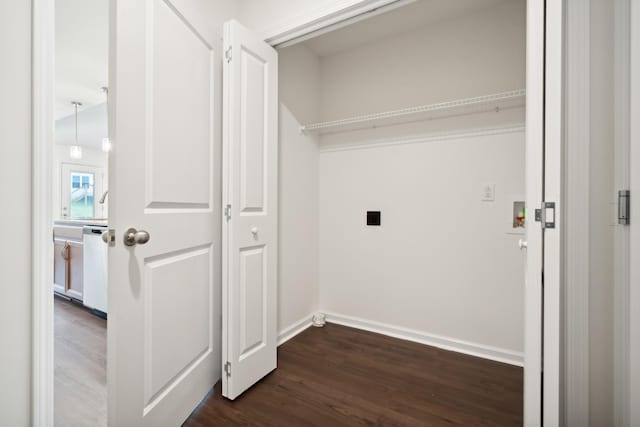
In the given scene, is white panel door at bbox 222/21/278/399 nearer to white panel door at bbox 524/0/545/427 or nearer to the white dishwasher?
white panel door at bbox 524/0/545/427

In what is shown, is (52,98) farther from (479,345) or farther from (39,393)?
(479,345)

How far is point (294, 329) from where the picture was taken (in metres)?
2.41

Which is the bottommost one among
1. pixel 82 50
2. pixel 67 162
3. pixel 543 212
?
pixel 543 212

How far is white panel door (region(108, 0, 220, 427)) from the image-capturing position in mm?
1050

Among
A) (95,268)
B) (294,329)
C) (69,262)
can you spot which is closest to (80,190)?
(69,262)

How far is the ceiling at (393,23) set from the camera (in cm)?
203

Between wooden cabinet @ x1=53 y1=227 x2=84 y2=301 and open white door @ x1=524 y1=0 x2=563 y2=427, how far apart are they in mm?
3675

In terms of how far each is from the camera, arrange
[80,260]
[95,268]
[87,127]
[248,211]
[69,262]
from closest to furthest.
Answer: [248,211], [95,268], [80,260], [69,262], [87,127]

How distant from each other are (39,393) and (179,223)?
710 millimetres

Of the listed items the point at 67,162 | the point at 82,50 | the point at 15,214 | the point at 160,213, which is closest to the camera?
the point at 15,214

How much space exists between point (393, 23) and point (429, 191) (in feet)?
4.31

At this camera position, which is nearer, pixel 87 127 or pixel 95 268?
pixel 95 268

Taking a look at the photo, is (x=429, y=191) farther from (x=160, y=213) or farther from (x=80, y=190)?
(x=80, y=190)

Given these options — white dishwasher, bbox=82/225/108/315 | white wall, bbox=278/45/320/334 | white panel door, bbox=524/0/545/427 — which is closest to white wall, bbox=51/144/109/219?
white dishwasher, bbox=82/225/108/315
